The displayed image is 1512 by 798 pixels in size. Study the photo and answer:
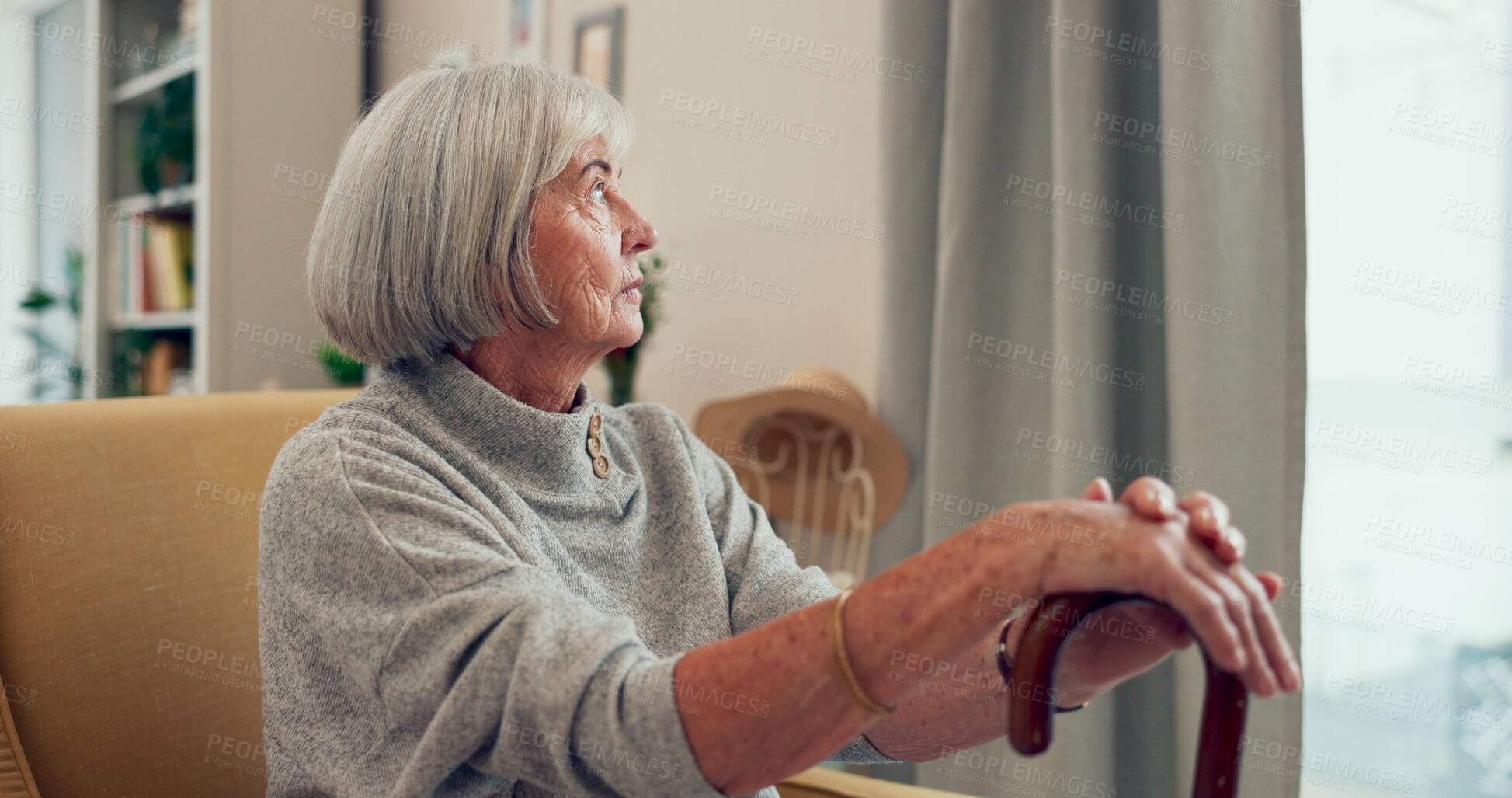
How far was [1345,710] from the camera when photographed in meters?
1.48

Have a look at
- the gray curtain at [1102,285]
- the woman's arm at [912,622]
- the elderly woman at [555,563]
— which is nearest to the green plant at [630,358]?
the gray curtain at [1102,285]

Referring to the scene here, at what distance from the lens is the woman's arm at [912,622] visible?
2.07ft

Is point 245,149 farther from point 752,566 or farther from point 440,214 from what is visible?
point 752,566

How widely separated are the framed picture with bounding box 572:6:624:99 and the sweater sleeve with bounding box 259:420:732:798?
1.70 metres

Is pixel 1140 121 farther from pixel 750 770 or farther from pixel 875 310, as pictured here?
pixel 750 770

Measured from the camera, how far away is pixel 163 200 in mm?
2992

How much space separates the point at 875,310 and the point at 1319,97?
0.80m

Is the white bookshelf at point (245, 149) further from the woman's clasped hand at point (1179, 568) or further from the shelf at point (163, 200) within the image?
the woman's clasped hand at point (1179, 568)

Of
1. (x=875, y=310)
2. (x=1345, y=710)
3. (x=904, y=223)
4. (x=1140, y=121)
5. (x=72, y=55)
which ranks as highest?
(x=72, y=55)

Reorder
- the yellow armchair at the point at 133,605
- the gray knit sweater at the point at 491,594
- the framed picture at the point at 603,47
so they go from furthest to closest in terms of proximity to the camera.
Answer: the framed picture at the point at 603,47
the yellow armchair at the point at 133,605
the gray knit sweater at the point at 491,594

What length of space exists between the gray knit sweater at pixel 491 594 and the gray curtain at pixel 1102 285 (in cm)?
61

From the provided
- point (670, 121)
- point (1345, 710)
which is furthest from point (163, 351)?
point (1345, 710)

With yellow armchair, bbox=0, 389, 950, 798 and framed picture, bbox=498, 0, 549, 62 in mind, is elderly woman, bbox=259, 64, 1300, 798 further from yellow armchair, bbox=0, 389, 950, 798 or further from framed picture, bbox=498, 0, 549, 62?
framed picture, bbox=498, 0, 549, 62

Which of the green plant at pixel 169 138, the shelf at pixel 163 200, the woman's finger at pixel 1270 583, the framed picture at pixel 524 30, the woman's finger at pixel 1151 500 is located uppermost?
the framed picture at pixel 524 30
